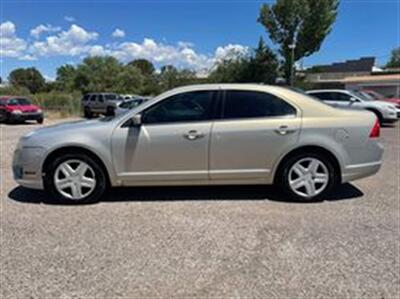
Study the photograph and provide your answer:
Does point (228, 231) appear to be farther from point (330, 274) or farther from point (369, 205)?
point (369, 205)

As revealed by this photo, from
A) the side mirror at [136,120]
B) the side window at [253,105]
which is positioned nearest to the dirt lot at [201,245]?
the side mirror at [136,120]

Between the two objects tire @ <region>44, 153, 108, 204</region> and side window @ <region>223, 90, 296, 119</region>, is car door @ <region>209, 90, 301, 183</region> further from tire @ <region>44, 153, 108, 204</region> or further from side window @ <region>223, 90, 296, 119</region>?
tire @ <region>44, 153, 108, 204</region>

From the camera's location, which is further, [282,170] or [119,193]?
[119,193]

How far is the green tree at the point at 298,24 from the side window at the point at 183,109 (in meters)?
38.4

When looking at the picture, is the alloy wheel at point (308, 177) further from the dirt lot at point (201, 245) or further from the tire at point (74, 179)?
the tire at point (74, 179)

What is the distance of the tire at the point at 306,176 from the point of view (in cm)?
545

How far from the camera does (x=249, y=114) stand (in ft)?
18.0

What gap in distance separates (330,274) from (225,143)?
233 cm

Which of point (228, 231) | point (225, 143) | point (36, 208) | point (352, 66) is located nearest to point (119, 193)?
point (36, 208)

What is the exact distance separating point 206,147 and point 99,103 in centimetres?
2465

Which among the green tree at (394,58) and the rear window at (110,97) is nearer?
the rear window at (110,97)

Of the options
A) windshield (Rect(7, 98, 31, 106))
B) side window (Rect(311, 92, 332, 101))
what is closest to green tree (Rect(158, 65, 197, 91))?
windshield (Rect(7, 98, 31, 106))

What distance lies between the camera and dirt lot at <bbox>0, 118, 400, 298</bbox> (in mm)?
3258

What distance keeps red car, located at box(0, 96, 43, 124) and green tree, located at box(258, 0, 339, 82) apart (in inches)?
1064
